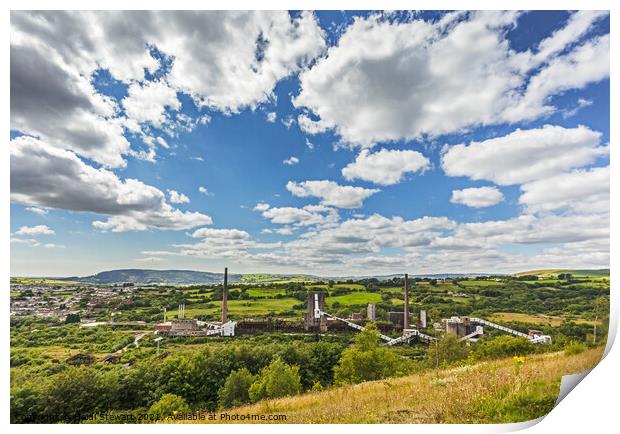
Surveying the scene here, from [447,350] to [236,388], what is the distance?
704cm

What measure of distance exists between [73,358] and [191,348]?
2.97 m

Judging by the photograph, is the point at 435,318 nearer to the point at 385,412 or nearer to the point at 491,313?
the point at 491,313

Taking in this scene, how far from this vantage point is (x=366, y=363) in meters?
9.85

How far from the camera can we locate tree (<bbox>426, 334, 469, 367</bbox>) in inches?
386

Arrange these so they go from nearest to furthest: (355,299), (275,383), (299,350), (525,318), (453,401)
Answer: (453,401), (275,383), (299,350), (525,318), (355,299)

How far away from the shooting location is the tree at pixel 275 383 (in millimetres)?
6911

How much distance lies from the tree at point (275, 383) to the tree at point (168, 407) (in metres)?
1.47

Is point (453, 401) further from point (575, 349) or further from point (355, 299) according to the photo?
point (355, 299)

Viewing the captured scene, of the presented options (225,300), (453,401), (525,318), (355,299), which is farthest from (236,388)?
(525,318)

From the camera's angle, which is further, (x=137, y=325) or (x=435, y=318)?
(x=435, y=318)

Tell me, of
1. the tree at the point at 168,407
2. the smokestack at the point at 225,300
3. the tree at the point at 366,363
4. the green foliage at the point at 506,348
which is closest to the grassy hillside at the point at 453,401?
the tree at the point at 168,407

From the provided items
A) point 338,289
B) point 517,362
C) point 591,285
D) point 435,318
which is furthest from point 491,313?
point 517,362

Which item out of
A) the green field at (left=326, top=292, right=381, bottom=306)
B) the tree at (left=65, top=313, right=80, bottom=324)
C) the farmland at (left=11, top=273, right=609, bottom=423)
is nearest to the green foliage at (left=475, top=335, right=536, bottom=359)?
the farmland at (left=11, top=273, right=609, bottom=423)
